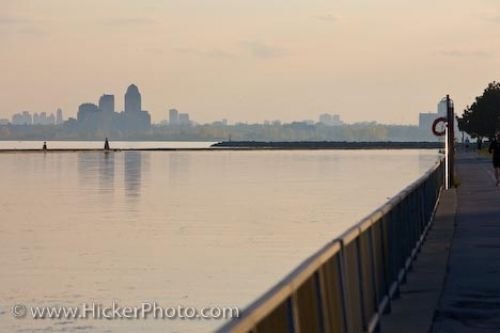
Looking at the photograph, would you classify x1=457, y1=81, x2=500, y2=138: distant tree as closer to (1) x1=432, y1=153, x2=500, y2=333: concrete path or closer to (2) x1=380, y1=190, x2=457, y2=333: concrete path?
(1) x1=432, y1=153, x2=500, y2=333: concrete path

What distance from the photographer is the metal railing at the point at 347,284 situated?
6.42 metres

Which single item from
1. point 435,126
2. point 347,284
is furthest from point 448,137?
point 347,284

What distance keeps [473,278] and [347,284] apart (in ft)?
Answer: 23.1

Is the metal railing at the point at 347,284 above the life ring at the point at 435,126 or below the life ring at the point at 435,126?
below

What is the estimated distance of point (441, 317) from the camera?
13172mm

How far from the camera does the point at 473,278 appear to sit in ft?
54.1

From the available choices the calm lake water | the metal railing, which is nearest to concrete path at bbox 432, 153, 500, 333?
the metal railing

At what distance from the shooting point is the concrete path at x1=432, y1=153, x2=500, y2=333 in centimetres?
1282

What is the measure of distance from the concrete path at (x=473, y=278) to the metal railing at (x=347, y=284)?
0.67 metres

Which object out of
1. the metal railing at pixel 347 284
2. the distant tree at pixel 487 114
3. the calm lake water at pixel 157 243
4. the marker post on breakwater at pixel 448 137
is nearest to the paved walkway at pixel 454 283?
the metal railing at pixel 347 284

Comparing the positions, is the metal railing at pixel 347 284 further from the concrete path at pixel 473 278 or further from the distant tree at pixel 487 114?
the distant tree at pixel 487 114

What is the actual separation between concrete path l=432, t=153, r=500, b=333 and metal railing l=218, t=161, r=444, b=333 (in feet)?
2.20

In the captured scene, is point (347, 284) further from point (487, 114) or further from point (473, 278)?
point (487, 114)

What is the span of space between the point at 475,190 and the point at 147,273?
24.6 meters
